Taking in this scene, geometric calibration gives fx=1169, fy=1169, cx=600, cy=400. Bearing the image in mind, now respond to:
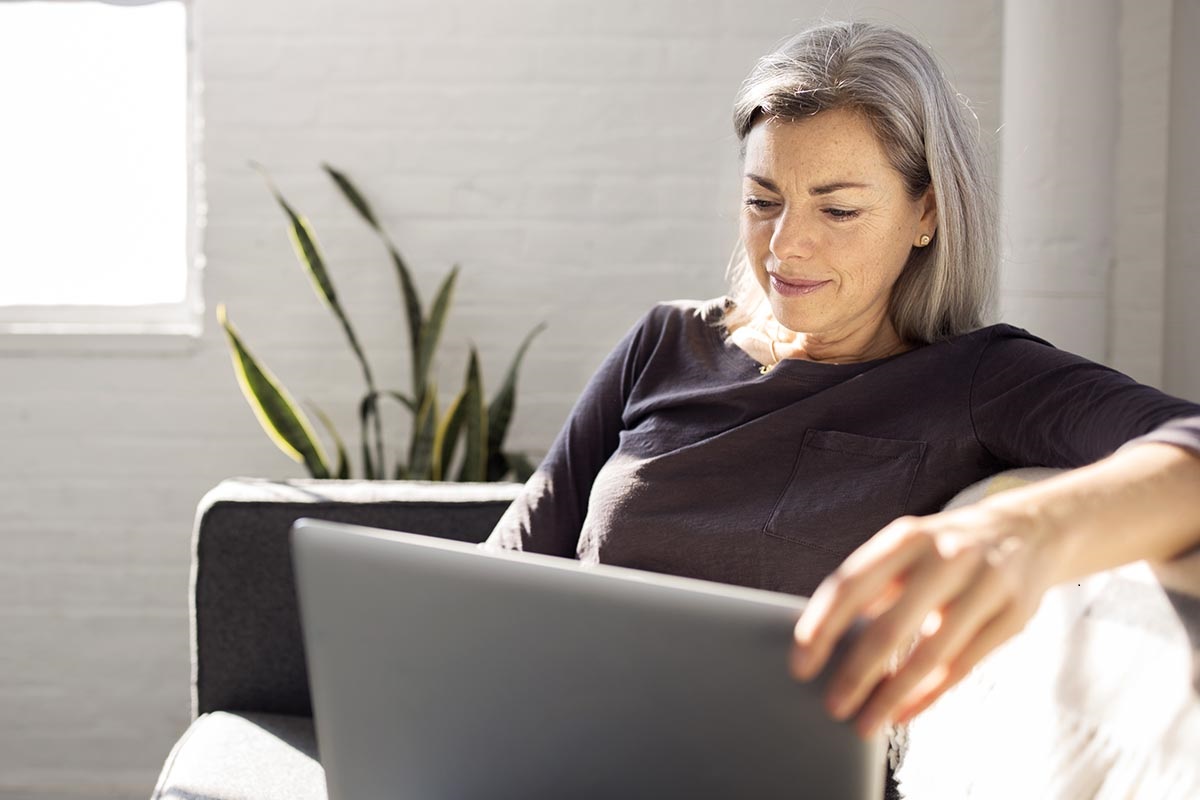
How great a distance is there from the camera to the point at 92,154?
9.52 ft

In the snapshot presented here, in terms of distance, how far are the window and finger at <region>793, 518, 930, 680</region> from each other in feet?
8.46

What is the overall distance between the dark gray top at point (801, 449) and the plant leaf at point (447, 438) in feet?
3.12

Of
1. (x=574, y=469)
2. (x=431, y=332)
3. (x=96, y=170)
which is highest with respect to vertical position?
(x=96, y=170)

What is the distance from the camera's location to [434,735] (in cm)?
64

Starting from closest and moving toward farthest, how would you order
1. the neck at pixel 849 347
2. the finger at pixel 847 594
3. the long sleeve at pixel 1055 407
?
the finger at pixel 847 594 < the long sleeve at pixel 1055 407 < the neck at pixel 849 347

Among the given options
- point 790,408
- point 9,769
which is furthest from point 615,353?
point 9,769

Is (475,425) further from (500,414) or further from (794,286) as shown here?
(794,286)

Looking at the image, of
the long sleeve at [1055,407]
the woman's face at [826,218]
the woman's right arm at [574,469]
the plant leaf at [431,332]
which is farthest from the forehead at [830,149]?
the plant leaf at [431,332]

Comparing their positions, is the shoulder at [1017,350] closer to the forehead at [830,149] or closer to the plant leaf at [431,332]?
the forehead at [830,149]

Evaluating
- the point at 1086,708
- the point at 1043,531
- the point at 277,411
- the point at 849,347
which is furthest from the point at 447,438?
the point at 1043,531

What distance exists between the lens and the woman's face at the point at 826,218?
1292 millimetres

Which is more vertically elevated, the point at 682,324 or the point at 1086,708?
the point at 682,324

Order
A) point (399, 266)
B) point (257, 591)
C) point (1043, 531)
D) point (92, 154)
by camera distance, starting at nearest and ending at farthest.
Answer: point (1043, 531) → point (257, 591) → point (399, 266) → point (92, 154)

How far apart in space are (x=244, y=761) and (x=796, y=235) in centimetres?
94
